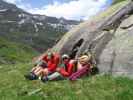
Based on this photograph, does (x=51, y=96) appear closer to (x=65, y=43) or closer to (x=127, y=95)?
(x=127, y=95)

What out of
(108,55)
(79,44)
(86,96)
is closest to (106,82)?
(86,96)

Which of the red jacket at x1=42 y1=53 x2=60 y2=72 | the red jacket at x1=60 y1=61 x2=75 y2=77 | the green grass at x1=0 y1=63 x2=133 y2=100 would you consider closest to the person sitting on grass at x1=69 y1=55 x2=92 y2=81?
the red jacket at x1=60 y1=61 x2=75 y2=77

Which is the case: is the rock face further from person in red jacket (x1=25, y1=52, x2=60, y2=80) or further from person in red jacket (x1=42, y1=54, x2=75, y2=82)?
person in red jacket (x1=25, y1=52, x2=60, y2=80)

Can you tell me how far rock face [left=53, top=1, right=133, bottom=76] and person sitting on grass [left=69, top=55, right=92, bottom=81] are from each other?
124cm

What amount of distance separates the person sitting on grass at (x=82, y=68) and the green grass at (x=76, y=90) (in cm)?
123

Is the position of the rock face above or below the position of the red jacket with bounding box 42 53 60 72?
above

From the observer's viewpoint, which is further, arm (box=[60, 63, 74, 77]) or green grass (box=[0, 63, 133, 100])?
arm (box=[60, 63, 74, 77])

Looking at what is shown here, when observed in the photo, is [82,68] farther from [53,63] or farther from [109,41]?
[109,41]

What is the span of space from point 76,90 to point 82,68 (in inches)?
203

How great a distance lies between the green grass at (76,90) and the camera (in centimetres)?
1928

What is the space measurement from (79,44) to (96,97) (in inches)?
647

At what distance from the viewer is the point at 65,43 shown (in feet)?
123

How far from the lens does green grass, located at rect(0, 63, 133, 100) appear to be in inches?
759

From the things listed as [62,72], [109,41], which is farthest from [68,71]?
[109,41]
